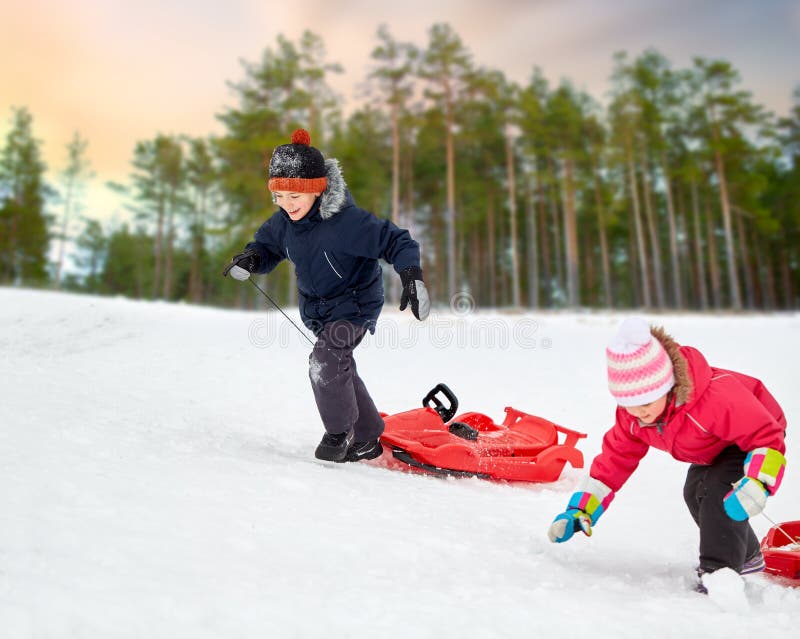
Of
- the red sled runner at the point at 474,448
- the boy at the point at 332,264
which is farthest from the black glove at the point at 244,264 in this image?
the red sled runner at the point at 474,448

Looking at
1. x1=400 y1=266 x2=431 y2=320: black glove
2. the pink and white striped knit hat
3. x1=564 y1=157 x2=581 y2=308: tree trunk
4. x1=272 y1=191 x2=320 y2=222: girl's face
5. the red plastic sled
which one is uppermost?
x1=564 y1=157 x2=581 y2=308: tree trunk

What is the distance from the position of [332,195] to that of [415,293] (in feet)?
2.85

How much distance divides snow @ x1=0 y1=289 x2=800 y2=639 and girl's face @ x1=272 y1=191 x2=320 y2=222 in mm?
1434

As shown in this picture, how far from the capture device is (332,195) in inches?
134

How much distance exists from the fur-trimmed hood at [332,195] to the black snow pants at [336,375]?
669 mm

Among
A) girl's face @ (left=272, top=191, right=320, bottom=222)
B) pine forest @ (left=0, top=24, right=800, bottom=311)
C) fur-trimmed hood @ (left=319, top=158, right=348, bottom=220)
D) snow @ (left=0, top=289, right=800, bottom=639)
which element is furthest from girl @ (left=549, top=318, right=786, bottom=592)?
pine forest @ (left=0, top=24, right=800, bottom=311)

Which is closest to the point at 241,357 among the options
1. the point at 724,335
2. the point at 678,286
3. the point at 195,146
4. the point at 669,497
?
the point at 669,497

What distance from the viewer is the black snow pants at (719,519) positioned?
222 centimetres

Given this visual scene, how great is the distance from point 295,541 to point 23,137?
3561 cm

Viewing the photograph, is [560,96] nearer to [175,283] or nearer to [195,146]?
[195,146]

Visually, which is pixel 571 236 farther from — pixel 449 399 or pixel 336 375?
pixel 336 375

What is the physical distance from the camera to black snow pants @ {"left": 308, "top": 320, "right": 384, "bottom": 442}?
3.30m

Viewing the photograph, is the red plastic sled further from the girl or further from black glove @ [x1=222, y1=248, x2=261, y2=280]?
black glove @ [x1=222, y1=248, x2=261, y2=280]

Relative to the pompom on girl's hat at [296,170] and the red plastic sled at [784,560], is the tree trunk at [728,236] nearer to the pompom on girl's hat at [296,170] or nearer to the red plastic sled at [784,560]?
the red plastic sled at [784,560]
